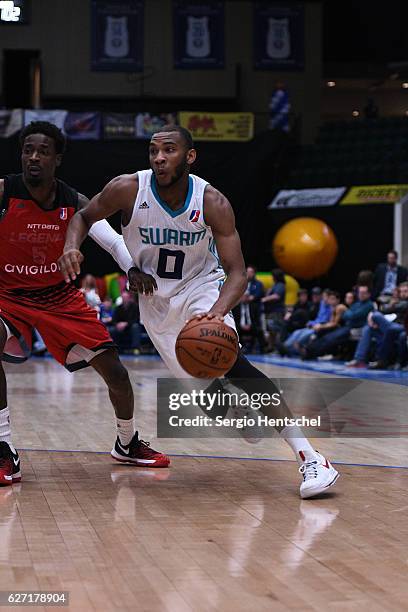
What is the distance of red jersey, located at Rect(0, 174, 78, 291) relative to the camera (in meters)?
5.25

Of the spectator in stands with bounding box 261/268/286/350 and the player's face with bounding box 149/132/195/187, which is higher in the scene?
the player's face with bounding box 149/132/195/187

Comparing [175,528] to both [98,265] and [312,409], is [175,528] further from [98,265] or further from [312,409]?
[98,265]

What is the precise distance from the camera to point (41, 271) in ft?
17.3

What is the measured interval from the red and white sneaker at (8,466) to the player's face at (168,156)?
1.55 metres

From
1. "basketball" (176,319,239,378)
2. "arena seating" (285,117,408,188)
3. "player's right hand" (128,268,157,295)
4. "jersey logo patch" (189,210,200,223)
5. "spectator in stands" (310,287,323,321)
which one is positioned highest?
"arena seating" (285,117,408,188)

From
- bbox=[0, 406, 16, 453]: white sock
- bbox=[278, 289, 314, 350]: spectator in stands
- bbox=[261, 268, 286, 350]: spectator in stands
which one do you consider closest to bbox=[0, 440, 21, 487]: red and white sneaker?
bbox=[0, 406, 16, 453]: white sock

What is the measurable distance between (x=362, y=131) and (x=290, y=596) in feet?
58.5

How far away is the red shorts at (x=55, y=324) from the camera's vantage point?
523 centimetres

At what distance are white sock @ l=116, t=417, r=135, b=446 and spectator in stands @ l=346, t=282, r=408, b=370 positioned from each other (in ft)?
23.7

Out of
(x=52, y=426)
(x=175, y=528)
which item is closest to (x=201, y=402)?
(x=175, y=528)

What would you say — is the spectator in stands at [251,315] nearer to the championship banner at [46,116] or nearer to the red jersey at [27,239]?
the championship banner at [46,116]

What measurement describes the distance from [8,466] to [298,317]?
36.4 ft

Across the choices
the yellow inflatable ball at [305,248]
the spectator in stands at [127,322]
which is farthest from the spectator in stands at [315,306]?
the spectator in stands at [127,322]

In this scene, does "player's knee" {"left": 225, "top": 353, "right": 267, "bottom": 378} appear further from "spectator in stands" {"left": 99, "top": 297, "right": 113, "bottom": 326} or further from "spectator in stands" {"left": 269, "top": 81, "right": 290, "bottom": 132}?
"spectator in stands" {"left": 269, "top": 81, "right": 290, "bottom": 132}
